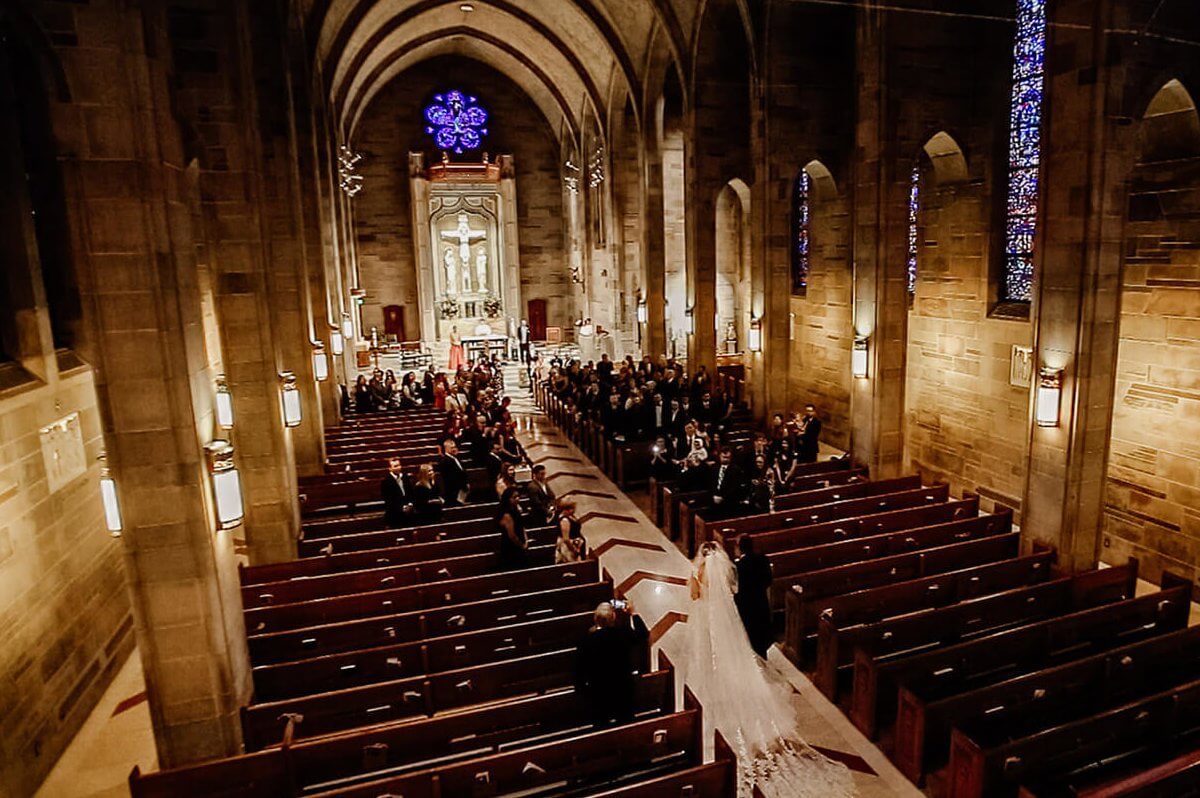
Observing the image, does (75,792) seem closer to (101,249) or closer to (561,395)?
(101,249)

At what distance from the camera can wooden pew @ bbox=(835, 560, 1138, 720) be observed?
6977mm

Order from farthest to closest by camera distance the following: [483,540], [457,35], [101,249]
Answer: [457,35]
[483,540]
[101,249]

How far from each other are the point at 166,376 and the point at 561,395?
13.7 meters

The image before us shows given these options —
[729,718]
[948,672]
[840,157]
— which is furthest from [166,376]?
[840,157]

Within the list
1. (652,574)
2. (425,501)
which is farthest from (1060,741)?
(425,501)

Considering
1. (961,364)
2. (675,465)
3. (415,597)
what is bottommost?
(415,597)

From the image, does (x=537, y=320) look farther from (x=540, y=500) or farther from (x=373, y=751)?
(x=373, y=751)

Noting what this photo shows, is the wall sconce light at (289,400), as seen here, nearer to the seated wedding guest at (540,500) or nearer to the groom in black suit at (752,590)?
the seated wedding guest at (540,500)

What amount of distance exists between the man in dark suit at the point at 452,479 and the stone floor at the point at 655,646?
2.19 meters

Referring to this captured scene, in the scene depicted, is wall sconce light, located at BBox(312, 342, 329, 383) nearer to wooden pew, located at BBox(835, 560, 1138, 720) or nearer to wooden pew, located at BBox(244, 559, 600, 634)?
wooden pew, located at BBox(244, 559, 600, 634)

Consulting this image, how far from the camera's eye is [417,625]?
7.71 m

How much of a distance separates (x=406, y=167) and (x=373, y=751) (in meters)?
31.2

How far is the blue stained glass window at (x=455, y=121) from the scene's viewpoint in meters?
33.2

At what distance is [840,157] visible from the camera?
659 inches
